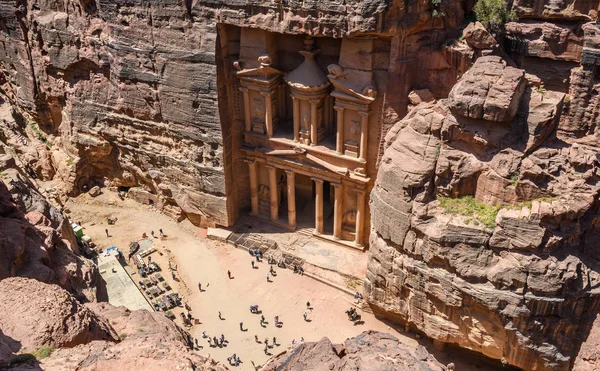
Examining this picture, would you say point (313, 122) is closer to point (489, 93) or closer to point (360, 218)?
point (360, 218)

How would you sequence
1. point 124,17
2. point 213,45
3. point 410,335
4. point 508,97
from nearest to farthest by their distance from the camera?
point 508,97, point 410,335, point 213,45, point 124,17

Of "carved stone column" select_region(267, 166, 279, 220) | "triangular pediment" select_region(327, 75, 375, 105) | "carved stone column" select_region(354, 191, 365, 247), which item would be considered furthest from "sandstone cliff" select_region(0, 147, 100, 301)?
"carved stone column" select_region(354, 191, 365, 247)

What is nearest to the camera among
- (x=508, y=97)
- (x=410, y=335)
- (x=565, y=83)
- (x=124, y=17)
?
(x=508, y=97)

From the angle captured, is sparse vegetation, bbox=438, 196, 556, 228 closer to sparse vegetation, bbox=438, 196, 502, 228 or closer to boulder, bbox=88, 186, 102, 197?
sparse vegetation, bbox=438, 196, 502, 228

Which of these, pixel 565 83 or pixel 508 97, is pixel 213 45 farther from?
pixel 565 83

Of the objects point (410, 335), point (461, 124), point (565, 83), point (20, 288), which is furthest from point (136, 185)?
point (565, 83)

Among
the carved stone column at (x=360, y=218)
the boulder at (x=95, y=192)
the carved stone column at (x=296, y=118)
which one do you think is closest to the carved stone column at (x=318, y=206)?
the carved stone column at (x=360, y=218)

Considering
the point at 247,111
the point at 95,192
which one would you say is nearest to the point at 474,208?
the point at 247,111
